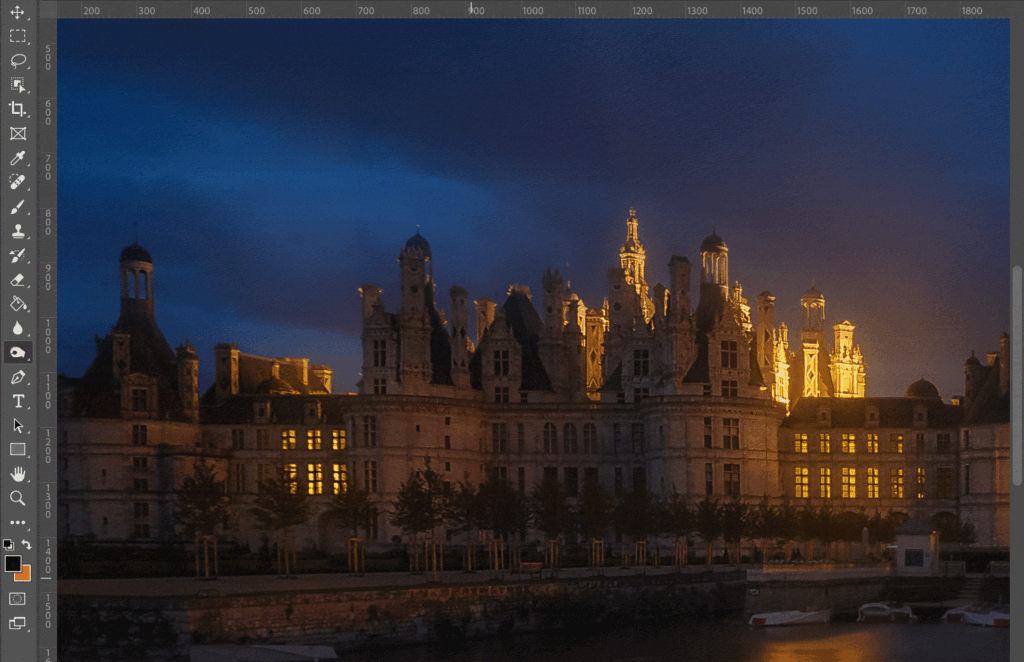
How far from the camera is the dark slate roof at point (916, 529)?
65438mm

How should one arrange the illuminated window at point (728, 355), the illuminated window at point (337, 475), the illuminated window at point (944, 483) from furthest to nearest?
the illuminated window at point (337, 475) < the illuminated window at point (944, 483) < the illuminated window at point (728, 355)

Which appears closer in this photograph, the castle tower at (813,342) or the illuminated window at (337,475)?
the illuminated window at (337,475)

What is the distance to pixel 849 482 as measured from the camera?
7969cm

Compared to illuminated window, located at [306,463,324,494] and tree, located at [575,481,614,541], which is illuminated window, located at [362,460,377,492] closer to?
illuminated window, located at [306,463,324,494]

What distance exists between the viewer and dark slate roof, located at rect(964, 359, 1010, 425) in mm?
74750

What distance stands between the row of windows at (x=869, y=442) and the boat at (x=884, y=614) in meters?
19.0

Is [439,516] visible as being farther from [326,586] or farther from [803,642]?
[803,642]

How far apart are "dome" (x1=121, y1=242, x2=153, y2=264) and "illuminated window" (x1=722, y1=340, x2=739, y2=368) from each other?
110ft

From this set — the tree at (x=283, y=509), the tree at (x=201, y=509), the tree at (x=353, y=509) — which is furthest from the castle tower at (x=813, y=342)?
the tree at (x=201, y=509)

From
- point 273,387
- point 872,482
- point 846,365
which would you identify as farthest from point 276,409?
point 846,365

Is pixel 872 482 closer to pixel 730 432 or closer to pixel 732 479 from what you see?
pixel 732 479

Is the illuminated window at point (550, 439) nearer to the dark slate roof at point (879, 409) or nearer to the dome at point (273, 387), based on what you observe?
the dark slate roof at point (879, 409)

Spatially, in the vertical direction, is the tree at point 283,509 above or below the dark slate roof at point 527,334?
below

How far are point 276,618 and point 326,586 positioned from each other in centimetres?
492
